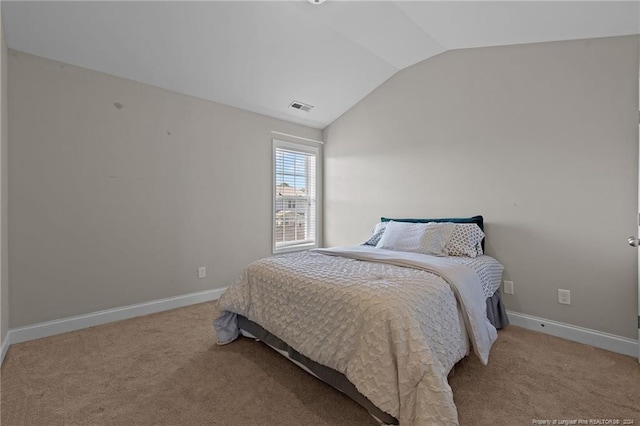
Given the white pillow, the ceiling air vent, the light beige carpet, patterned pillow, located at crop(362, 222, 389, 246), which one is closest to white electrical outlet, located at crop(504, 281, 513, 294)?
the light beige carpet

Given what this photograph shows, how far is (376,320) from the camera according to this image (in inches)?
52.8

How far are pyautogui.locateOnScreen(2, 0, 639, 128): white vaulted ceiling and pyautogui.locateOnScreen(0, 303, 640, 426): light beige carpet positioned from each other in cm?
231

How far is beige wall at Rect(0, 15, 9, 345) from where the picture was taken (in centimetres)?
200

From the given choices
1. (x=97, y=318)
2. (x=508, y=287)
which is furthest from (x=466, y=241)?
(x=97, y=318)

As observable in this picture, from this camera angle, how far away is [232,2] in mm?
2254

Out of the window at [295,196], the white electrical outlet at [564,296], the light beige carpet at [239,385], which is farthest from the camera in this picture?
the window at [295,196]

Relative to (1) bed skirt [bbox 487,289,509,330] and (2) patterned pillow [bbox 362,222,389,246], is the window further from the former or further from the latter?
(1) bed skirt [bbox 487,289,509,330]

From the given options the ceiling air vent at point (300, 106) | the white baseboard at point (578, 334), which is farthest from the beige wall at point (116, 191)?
the white baseboard at point (578, 334)

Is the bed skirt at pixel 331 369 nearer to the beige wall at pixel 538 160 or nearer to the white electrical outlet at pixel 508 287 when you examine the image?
the white electrical outlet at pixel 508 287

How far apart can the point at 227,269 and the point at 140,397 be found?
188cm

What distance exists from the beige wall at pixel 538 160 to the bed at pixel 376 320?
52 cm

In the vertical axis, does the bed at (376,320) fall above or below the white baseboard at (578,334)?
above

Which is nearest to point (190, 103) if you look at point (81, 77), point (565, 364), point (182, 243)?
point (81, 77)

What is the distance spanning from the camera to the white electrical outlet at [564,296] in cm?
236
